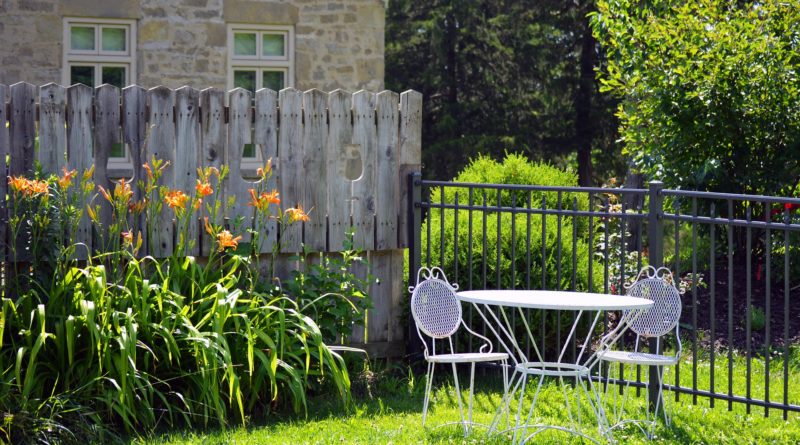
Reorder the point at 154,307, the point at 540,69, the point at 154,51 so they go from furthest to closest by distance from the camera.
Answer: the point at 540,69 → the point at 154,51 → the point at 154,307

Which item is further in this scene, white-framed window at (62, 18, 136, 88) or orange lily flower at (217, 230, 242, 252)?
white-framed window at (62, 18, 136, 88)

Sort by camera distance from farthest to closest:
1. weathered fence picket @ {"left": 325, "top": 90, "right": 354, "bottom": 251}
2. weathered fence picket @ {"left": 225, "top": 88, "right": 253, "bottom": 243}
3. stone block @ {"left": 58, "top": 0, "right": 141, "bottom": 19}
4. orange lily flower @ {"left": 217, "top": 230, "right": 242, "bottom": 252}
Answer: stone block @ {"left": 58, "top": 0, "right": 141, "bottom": 19}
weathered fence picket @ {"left": 325, "top": 90, "right": 354, "bottom": 251}
weathered fence picket @ {"left": 225, "top": 88, "right": 253, "bottom": 243}
orange lily flower @ {"left": 217, "top": 230, "right": 242, "bottom": 252}

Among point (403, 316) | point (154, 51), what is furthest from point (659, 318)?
point (154, 51)

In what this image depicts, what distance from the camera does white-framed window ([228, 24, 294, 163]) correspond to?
12336 mm

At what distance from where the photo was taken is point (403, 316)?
7121 mm

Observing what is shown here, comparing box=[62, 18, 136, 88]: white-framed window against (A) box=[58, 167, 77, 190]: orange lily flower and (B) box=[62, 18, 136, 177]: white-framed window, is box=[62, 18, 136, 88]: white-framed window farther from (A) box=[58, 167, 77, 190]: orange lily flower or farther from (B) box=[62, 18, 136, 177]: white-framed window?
(A) box=[58, 167, 77, 190]: orange lily flower

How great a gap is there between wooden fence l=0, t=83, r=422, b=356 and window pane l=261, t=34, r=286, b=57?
19.0 ft

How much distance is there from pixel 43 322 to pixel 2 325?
218 mm

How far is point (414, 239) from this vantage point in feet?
23.2

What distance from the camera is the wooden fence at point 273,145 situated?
607cm

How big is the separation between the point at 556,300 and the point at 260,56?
313 inches

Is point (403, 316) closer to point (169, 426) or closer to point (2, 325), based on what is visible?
point (169, 426)

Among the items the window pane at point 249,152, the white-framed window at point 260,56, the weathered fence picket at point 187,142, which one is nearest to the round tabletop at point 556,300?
the weathered fence picket at point 187,142

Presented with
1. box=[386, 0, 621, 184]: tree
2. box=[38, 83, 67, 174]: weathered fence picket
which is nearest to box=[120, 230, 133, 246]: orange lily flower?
box=[38, 83, 67, 174]: weathered fence picket
